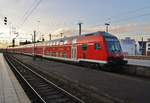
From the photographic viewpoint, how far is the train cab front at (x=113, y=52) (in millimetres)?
22250

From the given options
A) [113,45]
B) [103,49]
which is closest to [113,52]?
[113,45]

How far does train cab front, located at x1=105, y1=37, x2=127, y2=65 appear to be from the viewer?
22250mm

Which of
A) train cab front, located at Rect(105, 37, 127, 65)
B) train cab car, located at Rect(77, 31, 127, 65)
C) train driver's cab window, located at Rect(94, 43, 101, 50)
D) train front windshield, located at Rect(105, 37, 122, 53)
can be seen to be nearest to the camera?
train cab front, located at Rect(105, 37, 127, 65)

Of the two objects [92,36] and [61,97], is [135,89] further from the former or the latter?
[92,36]

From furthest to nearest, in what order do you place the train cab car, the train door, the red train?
1. the train door
2. the red train
3. the train cab car

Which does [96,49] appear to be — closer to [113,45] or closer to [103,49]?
[103,49]

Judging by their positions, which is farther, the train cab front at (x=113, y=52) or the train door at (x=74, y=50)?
the train door at (x=74, y=50)

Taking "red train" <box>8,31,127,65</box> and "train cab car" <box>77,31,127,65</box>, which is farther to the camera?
"red train" <box>8,31,127,65</box>

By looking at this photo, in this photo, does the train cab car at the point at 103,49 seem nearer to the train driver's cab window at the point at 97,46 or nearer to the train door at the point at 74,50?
the train driver's cab window at the point at 97,46

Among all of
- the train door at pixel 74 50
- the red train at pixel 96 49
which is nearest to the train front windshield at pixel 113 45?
the red train at pixel 96 49

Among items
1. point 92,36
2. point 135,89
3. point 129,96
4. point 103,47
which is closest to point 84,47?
point 92,36

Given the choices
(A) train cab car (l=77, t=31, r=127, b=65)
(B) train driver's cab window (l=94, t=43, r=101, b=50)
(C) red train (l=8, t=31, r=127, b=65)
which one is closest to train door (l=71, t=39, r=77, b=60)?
(C) red train (l=8, t=31, r=127, b=65)

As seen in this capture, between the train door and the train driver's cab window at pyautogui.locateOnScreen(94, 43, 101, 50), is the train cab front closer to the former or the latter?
the train driver's cab window at pyautogui.locateOnScreen(94, 43, 101, 50)

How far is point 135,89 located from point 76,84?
4041mm
